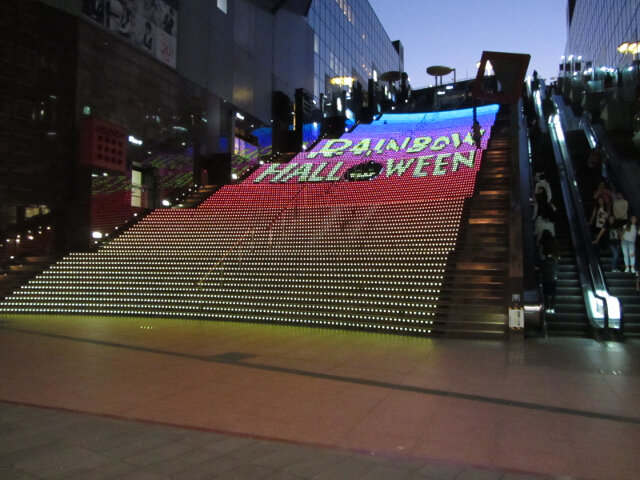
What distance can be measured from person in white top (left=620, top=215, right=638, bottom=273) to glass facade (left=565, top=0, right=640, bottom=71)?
17148 mm

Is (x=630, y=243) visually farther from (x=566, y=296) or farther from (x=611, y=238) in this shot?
(x=566, y=296)

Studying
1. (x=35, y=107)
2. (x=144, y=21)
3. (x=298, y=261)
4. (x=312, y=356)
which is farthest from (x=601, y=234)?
(x=144, y=21)

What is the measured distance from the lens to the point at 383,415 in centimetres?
493

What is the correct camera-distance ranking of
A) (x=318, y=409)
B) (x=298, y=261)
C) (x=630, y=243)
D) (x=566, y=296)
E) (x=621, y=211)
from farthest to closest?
(x=298, y=261)
(x=621, y=211)
(x=566, y=296)
(x=630, y=243)
(x=318, y=409)

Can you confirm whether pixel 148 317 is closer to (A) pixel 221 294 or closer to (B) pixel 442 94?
(A) pixel 221 294

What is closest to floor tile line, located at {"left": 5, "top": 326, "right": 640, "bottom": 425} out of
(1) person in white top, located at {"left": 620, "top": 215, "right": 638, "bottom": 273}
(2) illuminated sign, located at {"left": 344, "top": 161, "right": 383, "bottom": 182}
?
(1) person in white top, located at {"left": 620, "top": 215, "right": 638, "bottom": 273}

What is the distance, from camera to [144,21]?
70.4 feet

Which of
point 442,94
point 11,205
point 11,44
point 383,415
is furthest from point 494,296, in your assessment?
point 442,94

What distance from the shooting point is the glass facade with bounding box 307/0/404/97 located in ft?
132

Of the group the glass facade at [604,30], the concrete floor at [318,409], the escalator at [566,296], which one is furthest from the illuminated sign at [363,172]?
the glass facade at [604,30]

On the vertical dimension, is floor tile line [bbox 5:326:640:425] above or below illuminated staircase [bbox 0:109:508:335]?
below

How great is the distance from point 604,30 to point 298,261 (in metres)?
28.5

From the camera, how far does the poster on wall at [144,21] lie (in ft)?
62.9

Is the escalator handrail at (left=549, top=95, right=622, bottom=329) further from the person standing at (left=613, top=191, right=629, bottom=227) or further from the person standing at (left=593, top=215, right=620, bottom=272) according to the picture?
the person standing at (left=613, top=191, right=629, bottom=227)
